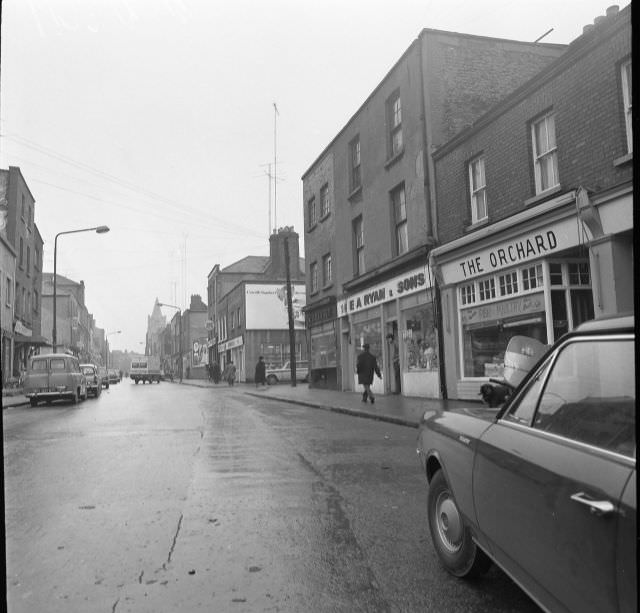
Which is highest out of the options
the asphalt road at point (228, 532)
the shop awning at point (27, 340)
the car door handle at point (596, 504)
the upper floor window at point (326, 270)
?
the upper floor window at point (326, 270)

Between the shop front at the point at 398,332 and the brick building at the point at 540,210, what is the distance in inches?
40.9

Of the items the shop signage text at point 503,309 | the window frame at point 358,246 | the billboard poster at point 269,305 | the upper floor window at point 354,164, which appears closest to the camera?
the shop signage text at point 503,309

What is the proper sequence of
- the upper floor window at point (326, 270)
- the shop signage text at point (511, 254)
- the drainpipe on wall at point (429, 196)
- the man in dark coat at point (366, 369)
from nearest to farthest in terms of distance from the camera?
the shop signage text at point (511, 254) → the drainpipe on wall at point (429, 196) → the man in dark coat at point (366, 369) → the upper floor window at point (326, 270)

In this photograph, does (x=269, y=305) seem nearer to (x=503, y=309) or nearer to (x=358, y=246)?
(x=358, y=246)

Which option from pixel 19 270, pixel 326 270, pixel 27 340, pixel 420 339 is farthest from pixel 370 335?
pixel 19 270

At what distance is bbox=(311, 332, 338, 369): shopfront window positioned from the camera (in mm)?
24375

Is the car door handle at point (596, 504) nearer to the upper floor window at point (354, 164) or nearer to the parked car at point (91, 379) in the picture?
the upper floor window at point (354, 164)

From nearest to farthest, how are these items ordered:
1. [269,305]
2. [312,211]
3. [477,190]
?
[477,190] < [312,211] < [269,305]

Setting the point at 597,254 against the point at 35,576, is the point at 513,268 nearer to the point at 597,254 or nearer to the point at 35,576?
the point at 597,254

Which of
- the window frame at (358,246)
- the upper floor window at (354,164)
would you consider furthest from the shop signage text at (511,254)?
the upper floor window at (354,164)

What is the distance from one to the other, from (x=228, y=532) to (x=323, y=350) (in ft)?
69.7

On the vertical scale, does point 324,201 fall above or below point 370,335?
above

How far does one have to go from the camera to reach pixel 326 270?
2528 centimetres

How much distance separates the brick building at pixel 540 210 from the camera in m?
10.4
